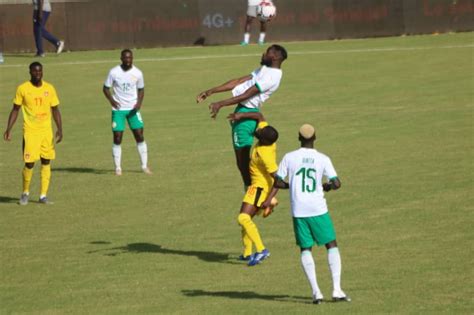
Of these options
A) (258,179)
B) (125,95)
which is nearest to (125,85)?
(125,95)

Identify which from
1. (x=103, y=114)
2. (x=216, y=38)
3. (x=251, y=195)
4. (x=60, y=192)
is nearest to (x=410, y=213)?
(x=251, y=195)

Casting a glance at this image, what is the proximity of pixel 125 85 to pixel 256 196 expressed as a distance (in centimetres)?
915

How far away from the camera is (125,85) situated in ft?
82.5

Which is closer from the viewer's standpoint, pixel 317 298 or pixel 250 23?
pixel 317 298

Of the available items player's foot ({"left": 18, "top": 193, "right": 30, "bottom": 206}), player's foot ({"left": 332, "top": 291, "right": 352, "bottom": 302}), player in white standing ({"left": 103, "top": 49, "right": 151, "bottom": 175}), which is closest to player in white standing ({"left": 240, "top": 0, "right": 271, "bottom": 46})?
player in white standing ({"left": 103, "top": 49, "right": 151, "bottom": 175})

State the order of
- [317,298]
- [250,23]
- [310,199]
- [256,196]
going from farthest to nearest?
[250,23] < [256,196] < [317,298] < [310,199]

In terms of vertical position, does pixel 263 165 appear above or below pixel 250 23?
below

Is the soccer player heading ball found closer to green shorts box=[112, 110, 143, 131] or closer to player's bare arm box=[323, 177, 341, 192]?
player's bare arm box=[323, 177, 341, 192]

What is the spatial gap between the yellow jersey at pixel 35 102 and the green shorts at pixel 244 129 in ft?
19.2

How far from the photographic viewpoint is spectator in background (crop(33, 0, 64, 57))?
4116cm

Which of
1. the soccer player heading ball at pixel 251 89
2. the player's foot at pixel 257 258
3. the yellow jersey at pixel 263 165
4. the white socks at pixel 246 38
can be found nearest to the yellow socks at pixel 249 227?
the player's foot at pixel 257 258

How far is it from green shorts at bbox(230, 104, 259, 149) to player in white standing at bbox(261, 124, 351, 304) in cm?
313

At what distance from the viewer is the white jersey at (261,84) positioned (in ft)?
55.0

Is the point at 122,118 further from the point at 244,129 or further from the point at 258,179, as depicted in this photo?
the point at 258,179
